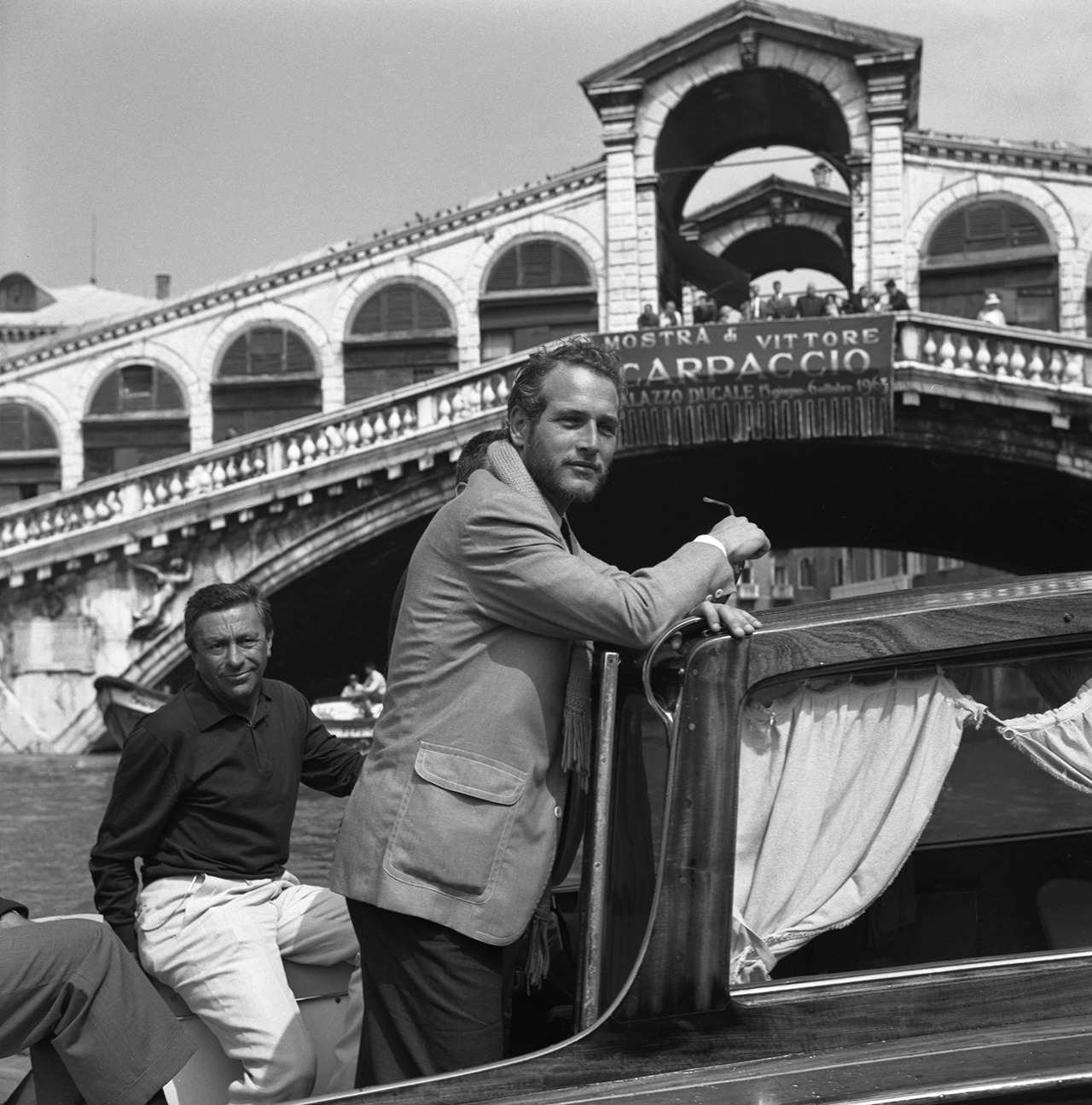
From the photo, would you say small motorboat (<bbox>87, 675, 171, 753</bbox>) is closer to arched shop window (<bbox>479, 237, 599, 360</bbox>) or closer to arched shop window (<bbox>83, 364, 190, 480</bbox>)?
arched shop window (<bbox>83, 364, 190, 480</bbox>)

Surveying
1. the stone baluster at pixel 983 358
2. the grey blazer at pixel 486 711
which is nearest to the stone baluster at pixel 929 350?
the stone baluster at pixel 983 358

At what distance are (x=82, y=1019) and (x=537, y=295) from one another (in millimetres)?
19853

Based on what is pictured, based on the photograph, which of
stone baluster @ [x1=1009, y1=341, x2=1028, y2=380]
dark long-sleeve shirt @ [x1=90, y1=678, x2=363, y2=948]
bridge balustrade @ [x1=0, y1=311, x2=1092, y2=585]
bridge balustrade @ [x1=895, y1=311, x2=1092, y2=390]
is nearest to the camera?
dark long-sleeve shirt @ [x1=90, y1=678, x2=363, y2=948]

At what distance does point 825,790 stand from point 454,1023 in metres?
0.54

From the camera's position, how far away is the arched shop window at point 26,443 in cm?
2192

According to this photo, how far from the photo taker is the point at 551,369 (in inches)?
76.4

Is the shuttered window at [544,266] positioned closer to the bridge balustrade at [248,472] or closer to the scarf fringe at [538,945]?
the bridge balustrade at [248,472]

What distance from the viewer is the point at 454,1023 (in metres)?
1.80

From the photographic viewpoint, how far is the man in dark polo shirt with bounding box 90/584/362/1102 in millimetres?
2305

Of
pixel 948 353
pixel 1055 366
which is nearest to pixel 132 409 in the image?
pixel 948 353

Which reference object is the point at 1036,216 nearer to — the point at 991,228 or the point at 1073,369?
the point at 991,228

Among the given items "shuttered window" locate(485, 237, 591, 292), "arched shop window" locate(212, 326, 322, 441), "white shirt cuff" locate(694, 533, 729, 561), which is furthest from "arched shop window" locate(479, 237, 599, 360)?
"white shirt cuff" locate(694, 533, 729, 561)

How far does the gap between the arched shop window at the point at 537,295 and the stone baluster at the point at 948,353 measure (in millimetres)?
6072

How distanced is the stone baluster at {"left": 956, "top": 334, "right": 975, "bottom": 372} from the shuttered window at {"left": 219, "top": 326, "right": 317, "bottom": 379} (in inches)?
384
